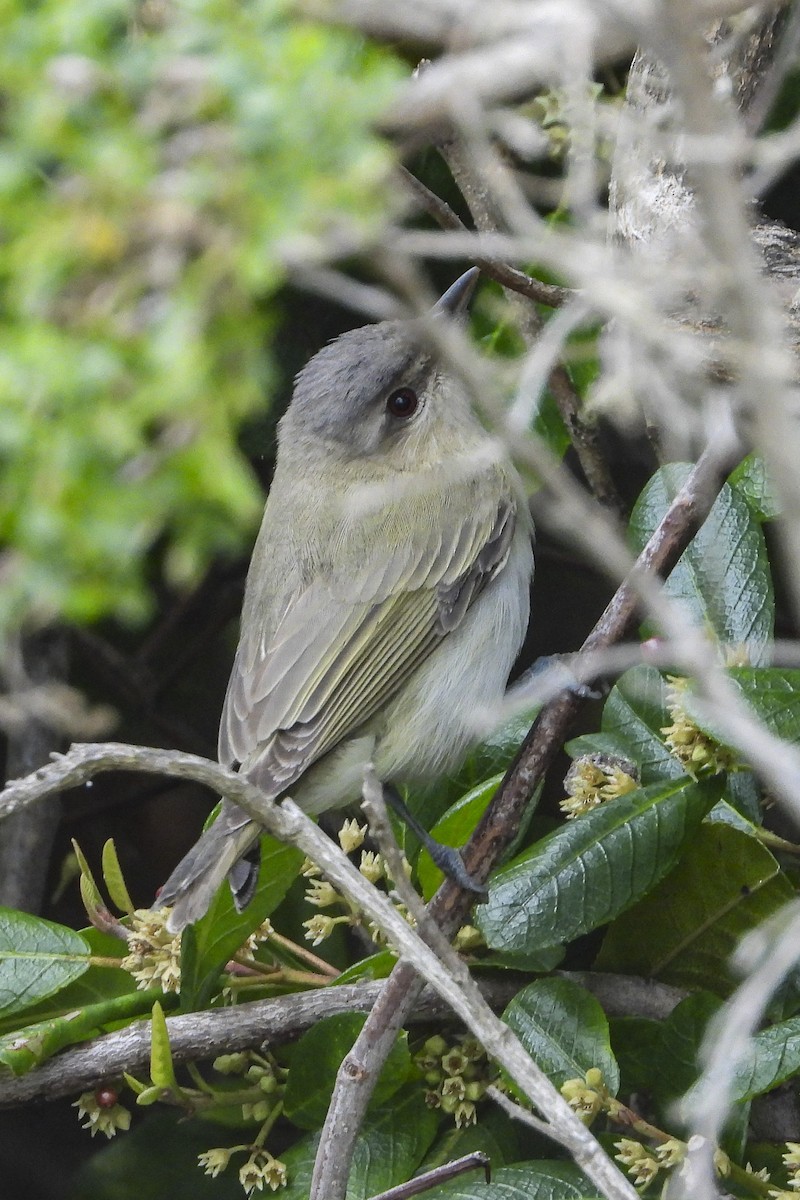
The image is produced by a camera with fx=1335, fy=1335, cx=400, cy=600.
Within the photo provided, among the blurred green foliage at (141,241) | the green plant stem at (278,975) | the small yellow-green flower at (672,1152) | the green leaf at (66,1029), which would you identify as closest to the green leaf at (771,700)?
the small yellow-green flower at (672,1152)

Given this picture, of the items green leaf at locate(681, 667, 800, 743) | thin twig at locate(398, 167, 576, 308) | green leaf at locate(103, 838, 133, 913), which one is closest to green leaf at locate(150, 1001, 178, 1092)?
green leaf at locate(103, 838, 133, 913)

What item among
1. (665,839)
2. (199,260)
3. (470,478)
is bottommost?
(665,839)

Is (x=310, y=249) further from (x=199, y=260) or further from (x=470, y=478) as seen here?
(x=470, y=478)

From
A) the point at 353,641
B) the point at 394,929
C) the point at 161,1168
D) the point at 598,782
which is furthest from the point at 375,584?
the point at 394,929

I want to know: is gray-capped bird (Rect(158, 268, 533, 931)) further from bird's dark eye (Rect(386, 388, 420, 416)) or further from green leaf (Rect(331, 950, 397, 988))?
green leaf (Rect(331, 950, 397, 988))

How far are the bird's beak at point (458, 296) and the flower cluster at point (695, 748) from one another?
113 cm

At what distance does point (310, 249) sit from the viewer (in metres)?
2.23

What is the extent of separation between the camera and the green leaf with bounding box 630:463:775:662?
2490mm

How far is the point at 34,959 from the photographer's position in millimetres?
2363

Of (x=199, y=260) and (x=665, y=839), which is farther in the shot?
(x=199, y=260)

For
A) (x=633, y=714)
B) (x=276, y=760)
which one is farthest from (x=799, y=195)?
(x=276, y=760)

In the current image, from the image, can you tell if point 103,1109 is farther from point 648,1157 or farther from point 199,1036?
point 648,1157

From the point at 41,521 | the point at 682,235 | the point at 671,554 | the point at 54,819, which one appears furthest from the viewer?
the point at 54,819

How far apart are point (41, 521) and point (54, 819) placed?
118cm
